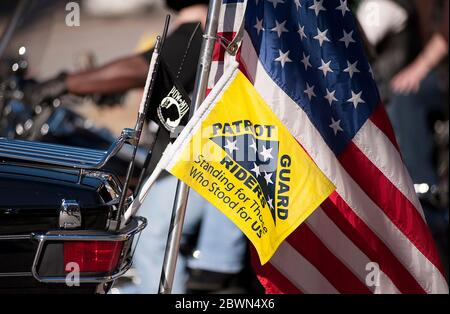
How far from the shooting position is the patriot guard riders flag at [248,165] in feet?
10.2

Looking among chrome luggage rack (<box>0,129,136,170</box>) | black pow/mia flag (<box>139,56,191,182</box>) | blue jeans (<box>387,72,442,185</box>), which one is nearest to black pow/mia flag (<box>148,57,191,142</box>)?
black pow/mia flag (<box>139,56,191,182</box>)

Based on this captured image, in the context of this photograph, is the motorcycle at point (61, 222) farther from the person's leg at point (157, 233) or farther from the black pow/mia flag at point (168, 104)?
the person's leg at point (157, 233)

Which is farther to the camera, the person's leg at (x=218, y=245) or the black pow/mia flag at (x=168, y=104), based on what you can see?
the person's leg at (x=218, y=245)

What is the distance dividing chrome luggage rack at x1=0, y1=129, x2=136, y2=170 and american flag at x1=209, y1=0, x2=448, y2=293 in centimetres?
38

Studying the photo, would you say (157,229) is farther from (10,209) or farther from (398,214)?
(10,209)

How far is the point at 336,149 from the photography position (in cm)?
341

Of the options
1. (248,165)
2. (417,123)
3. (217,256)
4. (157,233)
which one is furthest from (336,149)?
(417,123)

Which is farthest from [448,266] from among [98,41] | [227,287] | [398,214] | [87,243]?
[98,41]

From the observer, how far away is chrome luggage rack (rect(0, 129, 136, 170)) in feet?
10.1

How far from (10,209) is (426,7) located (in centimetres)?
465

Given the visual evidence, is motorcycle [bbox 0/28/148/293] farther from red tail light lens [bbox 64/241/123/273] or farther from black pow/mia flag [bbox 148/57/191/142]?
black pow/mia flag [bbox 148/57/191/142]

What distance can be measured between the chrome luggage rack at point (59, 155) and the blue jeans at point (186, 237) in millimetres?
1731

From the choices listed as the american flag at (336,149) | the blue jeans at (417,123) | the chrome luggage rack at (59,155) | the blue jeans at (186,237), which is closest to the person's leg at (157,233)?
the blue jeans at (186,237)

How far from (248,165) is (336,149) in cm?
40
